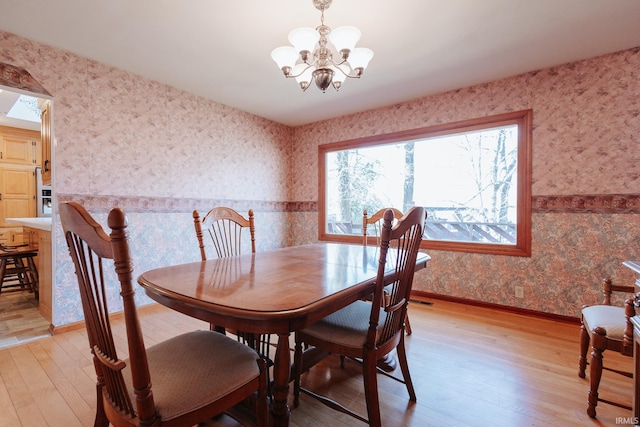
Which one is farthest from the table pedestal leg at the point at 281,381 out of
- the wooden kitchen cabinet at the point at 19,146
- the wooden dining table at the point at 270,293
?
→ the wooden kitchen cabinet at the point at 19,146

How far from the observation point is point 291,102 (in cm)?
365

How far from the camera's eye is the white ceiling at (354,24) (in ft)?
6.30

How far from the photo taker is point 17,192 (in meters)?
4.84

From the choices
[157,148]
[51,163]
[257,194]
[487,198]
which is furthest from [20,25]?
[487,198]

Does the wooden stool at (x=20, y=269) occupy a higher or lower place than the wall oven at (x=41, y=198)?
lower

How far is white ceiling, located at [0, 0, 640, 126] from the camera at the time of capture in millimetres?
1921

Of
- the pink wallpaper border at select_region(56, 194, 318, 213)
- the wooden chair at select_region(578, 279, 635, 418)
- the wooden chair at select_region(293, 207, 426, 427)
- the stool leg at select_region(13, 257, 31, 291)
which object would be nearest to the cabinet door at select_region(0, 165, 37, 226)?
the stool leg at select_region(13, 257, 31, 291)

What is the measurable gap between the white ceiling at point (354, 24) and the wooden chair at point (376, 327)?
5.10 ft

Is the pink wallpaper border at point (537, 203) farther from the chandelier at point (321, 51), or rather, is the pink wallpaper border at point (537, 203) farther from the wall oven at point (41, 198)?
the wall oven at point (41, 198)

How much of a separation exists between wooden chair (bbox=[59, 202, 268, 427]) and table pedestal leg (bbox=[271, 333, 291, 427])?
0.15ft

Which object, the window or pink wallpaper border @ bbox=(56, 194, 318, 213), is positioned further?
the window

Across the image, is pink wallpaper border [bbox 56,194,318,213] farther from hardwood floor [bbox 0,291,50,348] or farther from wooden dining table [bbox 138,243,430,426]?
wooden dining table [bbox 138,243,430,426]

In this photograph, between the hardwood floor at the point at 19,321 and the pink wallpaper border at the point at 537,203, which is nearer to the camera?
the hardwood floor at the point at 19,321

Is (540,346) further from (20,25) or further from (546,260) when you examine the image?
(20,25)
